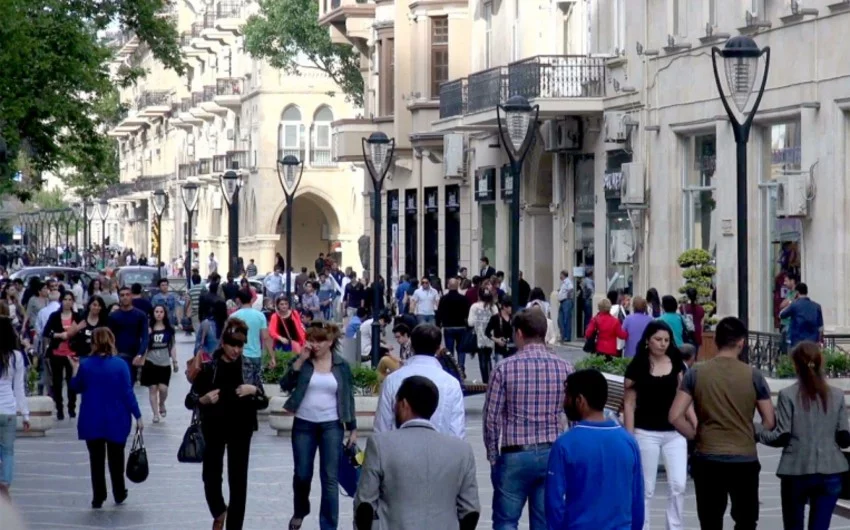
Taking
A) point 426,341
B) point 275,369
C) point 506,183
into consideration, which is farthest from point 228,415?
point 506,183

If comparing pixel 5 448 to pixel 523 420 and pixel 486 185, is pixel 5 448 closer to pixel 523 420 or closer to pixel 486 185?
pixel 523 420

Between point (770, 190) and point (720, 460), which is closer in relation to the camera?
point (720, 460)

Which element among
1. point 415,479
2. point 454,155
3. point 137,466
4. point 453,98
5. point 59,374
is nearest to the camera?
point 415,479

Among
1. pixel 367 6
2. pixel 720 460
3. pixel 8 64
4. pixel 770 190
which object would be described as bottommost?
pixel 720 460

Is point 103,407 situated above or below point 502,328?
below

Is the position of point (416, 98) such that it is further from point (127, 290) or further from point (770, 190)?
point (127, 290)

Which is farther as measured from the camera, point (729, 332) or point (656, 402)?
point (656, 402)

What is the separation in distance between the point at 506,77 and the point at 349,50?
2960 cm

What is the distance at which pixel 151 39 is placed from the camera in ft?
125

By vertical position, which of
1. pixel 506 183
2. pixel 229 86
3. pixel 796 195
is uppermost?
pixel 229 86

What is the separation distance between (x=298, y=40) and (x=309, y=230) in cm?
1894

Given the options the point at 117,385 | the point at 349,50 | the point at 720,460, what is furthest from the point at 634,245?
the point at 349,50

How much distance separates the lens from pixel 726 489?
11328mm

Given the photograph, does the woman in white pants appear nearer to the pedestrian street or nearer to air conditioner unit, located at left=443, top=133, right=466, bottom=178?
the pedestrian street
